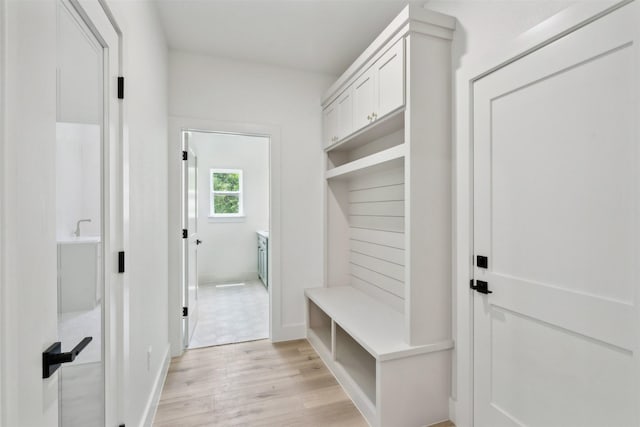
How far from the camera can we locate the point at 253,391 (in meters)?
2.23

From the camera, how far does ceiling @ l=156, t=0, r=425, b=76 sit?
2.21 m

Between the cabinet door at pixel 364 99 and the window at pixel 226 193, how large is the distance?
3.50m

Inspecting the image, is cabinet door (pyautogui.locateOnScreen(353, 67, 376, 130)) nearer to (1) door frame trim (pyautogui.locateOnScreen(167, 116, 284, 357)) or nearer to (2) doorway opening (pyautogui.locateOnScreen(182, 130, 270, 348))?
Answer: (1) door frame trim (pyautogui.locateOnScreen(167, 116, 284, 357))

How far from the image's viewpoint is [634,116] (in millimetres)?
1114

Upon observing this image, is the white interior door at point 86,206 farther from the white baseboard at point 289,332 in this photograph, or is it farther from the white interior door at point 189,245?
the white baseboard at point 289,332

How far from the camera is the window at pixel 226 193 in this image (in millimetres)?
5395

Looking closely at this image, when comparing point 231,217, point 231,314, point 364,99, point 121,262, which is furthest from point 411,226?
point 231,217

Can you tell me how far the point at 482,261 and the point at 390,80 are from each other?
1224 mm

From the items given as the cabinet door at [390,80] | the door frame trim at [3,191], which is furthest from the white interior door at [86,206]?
the cabinet door at [390,80]

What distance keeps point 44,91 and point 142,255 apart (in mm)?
1206

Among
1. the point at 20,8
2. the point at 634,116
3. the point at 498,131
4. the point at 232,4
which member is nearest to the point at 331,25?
the point at 232,4

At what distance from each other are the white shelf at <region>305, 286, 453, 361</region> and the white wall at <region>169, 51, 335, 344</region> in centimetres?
29

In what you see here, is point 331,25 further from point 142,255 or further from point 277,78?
point 142,255

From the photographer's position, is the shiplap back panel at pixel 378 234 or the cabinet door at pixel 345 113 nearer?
the shiplap back panel at pixel 378 234
